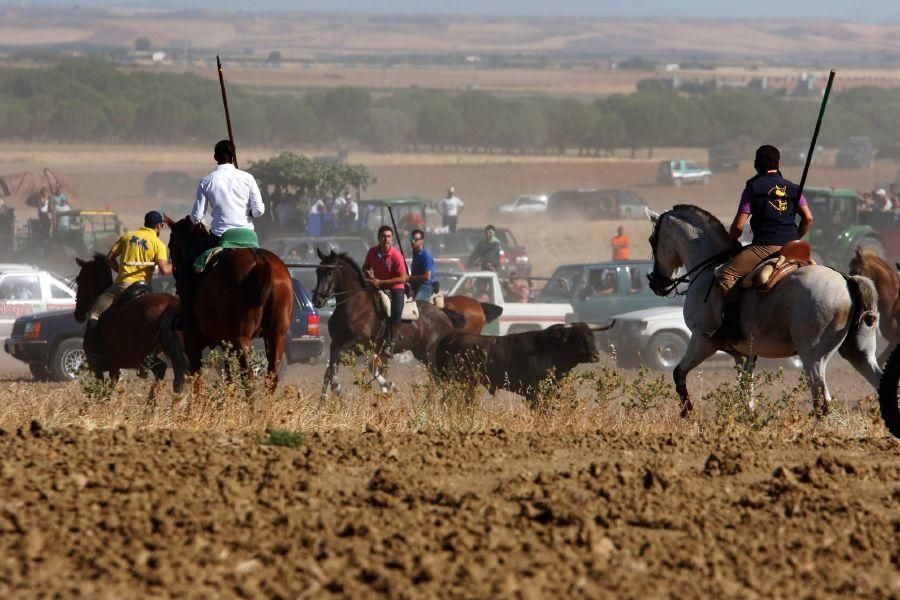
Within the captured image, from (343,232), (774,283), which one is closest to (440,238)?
(343,232)

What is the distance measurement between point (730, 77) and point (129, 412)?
17446cm

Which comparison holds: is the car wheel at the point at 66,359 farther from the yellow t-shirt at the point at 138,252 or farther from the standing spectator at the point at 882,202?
the standing spectator at the point at 882,202

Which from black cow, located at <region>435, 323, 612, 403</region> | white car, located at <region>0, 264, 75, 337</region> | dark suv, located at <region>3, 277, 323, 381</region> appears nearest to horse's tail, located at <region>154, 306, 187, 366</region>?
black cow, located at <region>435, 323, 612, 403</region>

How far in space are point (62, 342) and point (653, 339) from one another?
921cm

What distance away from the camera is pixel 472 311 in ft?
65.4

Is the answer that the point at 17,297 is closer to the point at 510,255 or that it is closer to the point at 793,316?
the point at 793,316

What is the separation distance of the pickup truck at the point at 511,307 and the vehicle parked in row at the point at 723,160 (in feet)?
188

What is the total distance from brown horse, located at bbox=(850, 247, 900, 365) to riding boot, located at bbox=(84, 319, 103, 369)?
878 centimetres

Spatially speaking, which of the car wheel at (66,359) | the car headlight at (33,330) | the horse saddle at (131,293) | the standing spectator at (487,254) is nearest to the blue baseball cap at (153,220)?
the horse saddle at (131,293)

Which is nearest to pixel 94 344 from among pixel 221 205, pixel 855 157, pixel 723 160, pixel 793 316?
pixel 221 205

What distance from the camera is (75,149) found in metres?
84.8

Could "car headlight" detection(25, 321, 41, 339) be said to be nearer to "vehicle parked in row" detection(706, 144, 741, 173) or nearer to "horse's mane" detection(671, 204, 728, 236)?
"horse's mane" detection(671, 204, 728, 236)

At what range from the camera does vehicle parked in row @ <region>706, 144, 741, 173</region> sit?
270ft

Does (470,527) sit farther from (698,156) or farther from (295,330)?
(698,156)
